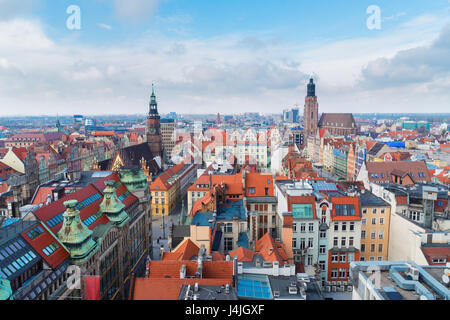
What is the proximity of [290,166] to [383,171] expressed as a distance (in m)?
19.1

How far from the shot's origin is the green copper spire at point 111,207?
112ft

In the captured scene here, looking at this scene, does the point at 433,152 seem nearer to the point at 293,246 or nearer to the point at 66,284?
the point at 293,246

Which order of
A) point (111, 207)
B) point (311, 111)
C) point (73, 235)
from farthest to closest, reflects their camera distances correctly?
point (311, 111)
point (111, 207)
point (73, 235)

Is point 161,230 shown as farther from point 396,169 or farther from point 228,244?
point 396,169

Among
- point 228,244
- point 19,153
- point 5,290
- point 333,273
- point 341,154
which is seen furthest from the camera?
point 341,154

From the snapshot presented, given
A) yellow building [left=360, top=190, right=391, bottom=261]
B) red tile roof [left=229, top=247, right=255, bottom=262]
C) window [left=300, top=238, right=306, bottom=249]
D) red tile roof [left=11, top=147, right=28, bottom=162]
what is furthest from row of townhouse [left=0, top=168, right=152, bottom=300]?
red tile roof [left=11, top=147, right=28, bottom=162]

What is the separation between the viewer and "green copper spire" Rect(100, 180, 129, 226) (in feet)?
112

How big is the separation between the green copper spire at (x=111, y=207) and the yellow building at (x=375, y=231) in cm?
2738

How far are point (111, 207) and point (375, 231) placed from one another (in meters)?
30.1

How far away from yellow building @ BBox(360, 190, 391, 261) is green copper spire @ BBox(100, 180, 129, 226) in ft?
89.8

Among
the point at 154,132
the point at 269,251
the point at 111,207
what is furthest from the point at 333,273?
the point at 154,132

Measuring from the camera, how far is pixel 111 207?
34406mm
